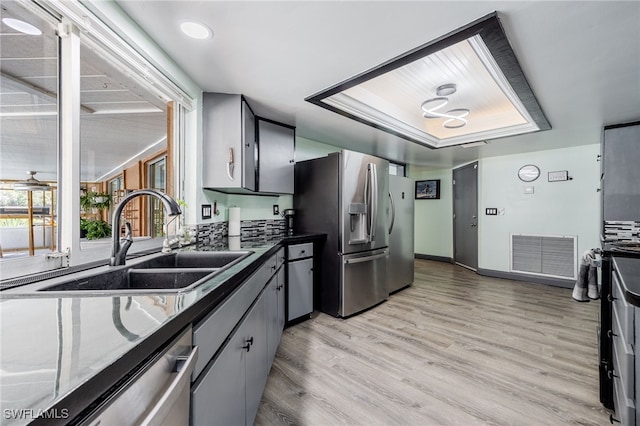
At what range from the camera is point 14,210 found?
3.27ft

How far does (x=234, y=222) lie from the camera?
8.75 ft

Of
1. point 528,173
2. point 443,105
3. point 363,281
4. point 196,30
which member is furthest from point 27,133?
point 528,173

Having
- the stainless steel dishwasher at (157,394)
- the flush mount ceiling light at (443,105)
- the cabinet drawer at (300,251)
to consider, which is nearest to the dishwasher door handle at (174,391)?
the stainless steel dishwasher at (157,394)

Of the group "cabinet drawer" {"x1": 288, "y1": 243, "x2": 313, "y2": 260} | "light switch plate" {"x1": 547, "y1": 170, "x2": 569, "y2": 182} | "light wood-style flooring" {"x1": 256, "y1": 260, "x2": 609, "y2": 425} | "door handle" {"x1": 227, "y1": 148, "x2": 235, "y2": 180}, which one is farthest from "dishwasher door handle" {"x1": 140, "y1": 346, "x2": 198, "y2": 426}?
"light switch plate" {"x1": 547, "y1": 170, "x2": 569, "y2": 182}

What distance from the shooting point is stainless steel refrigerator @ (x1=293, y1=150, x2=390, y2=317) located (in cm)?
285

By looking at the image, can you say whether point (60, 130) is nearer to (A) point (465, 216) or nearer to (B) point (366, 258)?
(B) point (366, 258)

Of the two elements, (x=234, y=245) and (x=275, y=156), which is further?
(x=275, y=156)

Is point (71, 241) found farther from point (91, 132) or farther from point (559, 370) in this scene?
point (559, 370)

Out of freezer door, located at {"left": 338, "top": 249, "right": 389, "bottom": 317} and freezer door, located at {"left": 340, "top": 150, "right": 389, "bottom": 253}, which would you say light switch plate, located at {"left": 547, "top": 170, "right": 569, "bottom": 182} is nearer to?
freezer door, located at {"left": 340, "top": 150, "right": 389, "bottom": 253}

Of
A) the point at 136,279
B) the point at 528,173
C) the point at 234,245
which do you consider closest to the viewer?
the point at 136,279

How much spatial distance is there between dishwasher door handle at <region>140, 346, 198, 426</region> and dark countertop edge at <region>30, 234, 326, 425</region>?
0.08 metres

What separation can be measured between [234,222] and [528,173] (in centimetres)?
466

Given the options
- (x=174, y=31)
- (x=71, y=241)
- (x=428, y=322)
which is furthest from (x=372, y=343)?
(x=174, y=31)

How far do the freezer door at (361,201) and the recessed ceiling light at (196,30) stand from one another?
1.59 m
